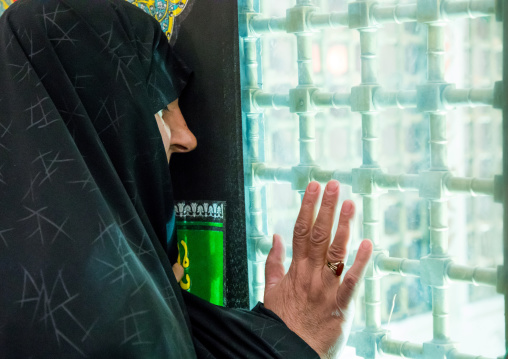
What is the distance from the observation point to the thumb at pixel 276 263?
1.25 meters

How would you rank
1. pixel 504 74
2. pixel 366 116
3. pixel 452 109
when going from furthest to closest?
pixel 366 116 → pixel 452 109 → pixel 504 74

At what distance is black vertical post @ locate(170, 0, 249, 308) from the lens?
1.32 meters

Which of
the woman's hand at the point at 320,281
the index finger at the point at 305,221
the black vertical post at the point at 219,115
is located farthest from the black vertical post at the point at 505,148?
the black vertical post at the point at 219,115

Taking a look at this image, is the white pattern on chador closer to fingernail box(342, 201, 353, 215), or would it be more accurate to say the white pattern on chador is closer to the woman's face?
the woman's face

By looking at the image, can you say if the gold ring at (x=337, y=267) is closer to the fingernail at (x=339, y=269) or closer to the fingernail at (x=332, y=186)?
the fingernail at (x=339, y=269)

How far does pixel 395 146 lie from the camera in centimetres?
114

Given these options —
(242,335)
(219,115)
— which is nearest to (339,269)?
(242,335)

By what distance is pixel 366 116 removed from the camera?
1.16 metres

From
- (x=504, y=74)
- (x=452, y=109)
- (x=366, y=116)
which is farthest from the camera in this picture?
(x=366, y=116)

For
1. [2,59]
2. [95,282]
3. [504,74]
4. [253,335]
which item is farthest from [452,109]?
[2,59]

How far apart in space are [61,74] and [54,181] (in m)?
0.21

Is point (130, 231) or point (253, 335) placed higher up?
point (130, 231)

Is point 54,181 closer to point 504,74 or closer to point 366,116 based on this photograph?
point 366,116

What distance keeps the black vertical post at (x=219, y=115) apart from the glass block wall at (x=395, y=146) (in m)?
0.03
